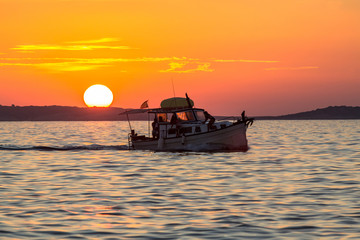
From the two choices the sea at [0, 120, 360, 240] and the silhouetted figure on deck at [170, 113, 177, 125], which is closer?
the sea at [0, 120, 360, 240]

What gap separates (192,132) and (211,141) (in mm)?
1759

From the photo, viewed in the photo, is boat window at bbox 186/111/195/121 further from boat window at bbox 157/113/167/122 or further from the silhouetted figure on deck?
boat window at bbox 157/113/167/122

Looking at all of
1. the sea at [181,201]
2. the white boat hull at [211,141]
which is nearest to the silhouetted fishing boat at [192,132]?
the white boat hull at [211,141]

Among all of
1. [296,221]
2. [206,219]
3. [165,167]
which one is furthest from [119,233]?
[165,167]

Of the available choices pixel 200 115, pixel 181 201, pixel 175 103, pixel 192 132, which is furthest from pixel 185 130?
pixel 181 201

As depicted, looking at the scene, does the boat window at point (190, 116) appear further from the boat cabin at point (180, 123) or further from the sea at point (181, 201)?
the sea at point (181, 201)

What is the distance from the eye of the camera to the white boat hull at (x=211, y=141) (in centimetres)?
4409

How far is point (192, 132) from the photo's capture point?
147 feet

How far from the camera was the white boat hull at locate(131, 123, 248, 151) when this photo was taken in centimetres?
4409

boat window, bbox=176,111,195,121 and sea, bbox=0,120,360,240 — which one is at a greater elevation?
boat window, bbox=176,111,195,121

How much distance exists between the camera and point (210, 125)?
146 feet

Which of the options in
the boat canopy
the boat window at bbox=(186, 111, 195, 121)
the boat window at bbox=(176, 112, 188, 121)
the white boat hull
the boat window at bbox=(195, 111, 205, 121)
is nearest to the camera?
the white boat hull

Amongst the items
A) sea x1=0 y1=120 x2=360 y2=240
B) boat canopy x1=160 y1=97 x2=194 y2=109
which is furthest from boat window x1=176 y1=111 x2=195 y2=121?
sea x1=0 y1=120 x2=360 y2=240

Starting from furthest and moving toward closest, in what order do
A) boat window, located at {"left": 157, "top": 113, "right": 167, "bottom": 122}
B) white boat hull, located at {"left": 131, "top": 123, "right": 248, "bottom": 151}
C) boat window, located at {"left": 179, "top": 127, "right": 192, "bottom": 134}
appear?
boat window, located at {"left": 157, "top": 113, "right": 167, "bottom": 122}, boat window, located at {"left": 179, "top": 127, "right": 192, "bottom": 134}, white boat hull, located at {"left": 131, "top": 123, "right": 248, "bottom": 151}
